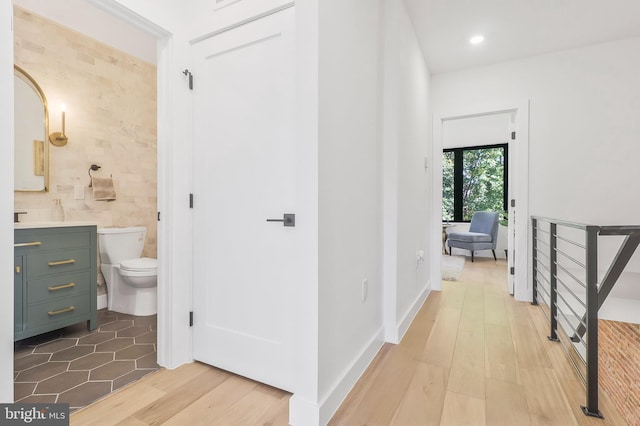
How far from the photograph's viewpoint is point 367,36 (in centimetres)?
191

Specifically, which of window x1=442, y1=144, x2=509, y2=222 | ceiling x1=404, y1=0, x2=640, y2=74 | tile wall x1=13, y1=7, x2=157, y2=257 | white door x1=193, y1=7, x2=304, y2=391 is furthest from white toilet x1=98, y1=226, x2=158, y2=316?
window x1=442, y1=144, x2=509, y2=222

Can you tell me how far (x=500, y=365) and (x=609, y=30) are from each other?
3.07 meters

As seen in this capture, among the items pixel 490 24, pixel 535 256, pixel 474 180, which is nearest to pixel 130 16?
pixel 490 24

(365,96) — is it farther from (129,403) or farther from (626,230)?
(129,403)

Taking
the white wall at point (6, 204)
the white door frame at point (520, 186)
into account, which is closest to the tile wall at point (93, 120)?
the white wall at point (6, 204)

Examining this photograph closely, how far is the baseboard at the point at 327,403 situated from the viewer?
1.31 meters

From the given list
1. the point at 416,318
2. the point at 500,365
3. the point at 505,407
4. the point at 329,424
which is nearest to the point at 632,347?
the point at 500,365

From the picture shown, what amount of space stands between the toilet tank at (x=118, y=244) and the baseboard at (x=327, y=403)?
7.64 ft

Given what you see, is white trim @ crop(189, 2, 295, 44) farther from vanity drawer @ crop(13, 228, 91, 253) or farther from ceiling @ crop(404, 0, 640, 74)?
vanity drawer @ crop(13, 228, 91, 253)

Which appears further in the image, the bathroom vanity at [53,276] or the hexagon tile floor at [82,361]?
the bathroom vanity at [53,276]

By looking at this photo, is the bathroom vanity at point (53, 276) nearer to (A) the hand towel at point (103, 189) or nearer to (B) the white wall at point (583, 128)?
(A) the hand towel at point (103, 189)

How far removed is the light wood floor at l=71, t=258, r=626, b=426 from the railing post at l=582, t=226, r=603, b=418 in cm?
7

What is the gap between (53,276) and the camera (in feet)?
7.11

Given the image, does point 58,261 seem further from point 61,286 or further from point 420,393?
point 420,393
